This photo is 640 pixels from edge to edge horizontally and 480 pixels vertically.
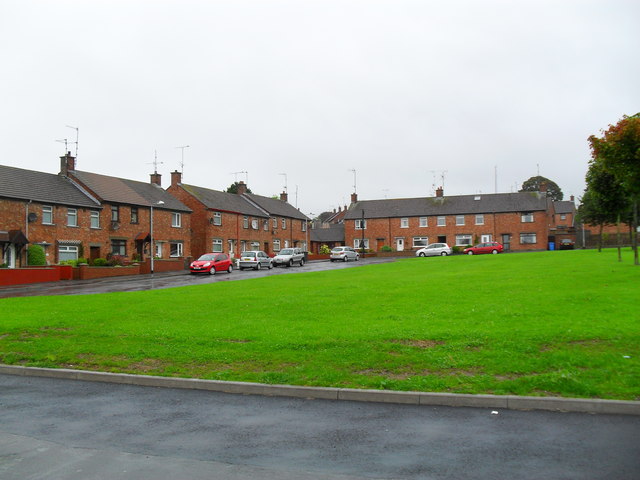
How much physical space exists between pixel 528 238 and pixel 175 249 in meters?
44.9

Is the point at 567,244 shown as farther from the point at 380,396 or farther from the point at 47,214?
the point at 380,396

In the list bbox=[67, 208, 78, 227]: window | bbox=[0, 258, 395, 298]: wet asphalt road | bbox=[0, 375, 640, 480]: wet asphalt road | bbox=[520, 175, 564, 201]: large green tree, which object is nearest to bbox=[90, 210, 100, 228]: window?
bbox=[67, 208, 78, 227]: window

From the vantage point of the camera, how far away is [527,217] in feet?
227

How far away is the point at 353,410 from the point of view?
7.00 meters

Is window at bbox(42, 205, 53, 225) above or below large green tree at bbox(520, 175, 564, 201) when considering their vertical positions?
below

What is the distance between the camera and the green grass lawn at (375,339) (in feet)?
25.9

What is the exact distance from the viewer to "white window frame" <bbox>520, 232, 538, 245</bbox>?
226 feet

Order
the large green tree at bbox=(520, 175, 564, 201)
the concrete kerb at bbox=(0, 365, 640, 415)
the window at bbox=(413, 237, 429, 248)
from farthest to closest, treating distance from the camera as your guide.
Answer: the large green tree at bbox=(520, 175, 564, 201), the window at bbox=(413, 237, 429, 248), the concrete kerb at bbox=(0, 365, 640, 415)

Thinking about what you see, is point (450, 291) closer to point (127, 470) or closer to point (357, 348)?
point (357, 348)

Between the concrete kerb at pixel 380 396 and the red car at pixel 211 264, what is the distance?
28362 millimetres

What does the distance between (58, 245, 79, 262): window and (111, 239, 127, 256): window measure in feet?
13.0

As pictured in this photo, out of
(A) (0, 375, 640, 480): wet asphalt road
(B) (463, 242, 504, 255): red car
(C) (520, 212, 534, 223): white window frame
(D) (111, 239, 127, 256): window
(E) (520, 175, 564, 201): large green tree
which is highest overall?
(E) (520, 175, 564, 201): large green tree

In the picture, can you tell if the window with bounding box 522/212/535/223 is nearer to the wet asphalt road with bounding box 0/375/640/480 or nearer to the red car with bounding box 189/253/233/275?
the red car with bounding box 189/253/233/275

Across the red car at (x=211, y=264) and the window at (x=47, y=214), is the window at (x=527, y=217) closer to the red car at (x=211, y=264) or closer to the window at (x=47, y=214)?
the red car at (x=211, y=264)
